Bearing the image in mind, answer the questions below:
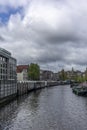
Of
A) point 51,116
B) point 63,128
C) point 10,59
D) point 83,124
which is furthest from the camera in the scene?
point 10,59

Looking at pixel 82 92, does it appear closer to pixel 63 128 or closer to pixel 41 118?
pixel 41 118

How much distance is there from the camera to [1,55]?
75312mm

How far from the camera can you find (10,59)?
87625 mm

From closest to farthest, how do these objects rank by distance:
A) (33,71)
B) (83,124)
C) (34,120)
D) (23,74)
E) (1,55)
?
1. (83,124)
2. (34,120)
3. (1,55)
4. (33,71)
5. (23,74)

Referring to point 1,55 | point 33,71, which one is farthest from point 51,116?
point 33,71

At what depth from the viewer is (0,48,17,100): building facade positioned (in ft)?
217

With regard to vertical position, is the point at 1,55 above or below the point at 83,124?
above

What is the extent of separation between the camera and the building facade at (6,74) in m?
66.2

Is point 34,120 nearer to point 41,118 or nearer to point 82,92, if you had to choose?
point 41,118

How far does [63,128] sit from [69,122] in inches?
164

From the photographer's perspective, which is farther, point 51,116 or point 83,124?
point 51,116

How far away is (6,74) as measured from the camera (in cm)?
8338

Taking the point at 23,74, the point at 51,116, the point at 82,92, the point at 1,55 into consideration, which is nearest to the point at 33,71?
the point at 23,74

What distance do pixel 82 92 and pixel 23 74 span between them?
11021 cm
